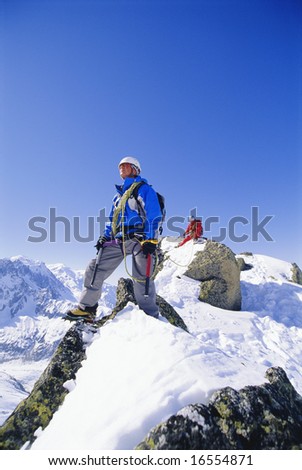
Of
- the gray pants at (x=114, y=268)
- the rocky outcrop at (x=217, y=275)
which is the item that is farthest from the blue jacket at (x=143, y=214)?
the rocky outcrop at (x=217, y=275)

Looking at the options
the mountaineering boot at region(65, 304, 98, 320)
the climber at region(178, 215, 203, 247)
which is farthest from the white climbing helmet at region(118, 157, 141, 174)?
the climber at region(178, 215, 203, 247)

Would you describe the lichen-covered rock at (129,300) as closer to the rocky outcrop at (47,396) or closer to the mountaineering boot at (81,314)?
the mountaineering boot at (81,314)

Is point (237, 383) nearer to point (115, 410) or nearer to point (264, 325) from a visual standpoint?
point (115, 410)

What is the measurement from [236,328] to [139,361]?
1316 cm

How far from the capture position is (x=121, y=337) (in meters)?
4.42

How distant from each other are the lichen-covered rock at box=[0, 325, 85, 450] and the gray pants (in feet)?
3.23

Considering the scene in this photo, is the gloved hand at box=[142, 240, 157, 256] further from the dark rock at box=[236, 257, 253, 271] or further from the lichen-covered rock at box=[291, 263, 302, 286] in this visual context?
the lichen-covered rock at box=[291, 263, 302, 286]

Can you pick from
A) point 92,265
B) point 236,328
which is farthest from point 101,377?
point 236,328

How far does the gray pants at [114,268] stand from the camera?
211 inches

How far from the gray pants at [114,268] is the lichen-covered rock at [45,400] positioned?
984mm

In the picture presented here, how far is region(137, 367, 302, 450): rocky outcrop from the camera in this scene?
2.57 metres

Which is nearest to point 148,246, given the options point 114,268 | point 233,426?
point 114,268

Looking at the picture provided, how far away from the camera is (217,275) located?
63.7 feet

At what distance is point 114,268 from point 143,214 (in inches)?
53.7
